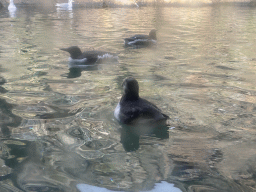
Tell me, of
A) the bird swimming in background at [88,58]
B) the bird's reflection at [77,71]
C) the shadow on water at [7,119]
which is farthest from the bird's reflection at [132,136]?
the bird swimming in background at [88,58]

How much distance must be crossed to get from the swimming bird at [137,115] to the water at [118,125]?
0.57ft

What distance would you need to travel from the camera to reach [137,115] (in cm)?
442

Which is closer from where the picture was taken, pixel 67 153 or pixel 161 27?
pixel 67 153

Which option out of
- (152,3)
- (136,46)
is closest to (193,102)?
(136,46)

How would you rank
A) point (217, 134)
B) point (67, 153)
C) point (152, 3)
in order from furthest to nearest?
point (152, 3), point (217, 134), point (67, 153)

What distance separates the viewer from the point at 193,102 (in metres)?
5.38

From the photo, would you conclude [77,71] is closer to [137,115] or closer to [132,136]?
[137,115]

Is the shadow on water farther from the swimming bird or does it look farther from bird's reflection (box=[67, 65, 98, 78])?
bird's reflection (box=[67, 65, 98, 78])

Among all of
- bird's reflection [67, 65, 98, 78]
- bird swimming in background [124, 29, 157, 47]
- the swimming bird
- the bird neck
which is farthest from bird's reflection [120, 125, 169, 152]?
bird swimming in background [124, 29, 157, 47]

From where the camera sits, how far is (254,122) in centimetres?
463

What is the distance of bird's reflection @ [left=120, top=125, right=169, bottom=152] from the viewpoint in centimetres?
409

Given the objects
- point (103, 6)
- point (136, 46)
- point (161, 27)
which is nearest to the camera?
point (136, 46)

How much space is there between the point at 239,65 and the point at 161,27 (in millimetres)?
8358

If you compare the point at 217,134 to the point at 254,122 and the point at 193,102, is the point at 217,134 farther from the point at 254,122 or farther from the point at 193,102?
the point at 193,102
